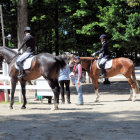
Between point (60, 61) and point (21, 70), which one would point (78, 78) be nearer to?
point (60, 61)

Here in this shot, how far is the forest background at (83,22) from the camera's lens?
858 inches

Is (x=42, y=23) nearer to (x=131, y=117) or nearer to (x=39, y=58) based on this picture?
(x=39, y=58)

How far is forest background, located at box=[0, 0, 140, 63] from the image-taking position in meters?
21.8

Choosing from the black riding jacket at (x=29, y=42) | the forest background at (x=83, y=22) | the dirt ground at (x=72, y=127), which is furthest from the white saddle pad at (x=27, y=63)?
the forest background at (x=83, y=22)

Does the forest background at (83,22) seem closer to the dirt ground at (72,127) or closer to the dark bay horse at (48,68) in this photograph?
the dark bay horse at (48,68)

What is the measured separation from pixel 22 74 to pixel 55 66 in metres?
1.39

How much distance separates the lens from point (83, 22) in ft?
78.8

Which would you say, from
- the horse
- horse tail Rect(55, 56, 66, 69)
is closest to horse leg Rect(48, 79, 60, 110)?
horse tail Rect(55, 56, 66, 69)

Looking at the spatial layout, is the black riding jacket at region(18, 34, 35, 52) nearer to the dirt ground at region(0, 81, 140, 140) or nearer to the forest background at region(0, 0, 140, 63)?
the dirt ground at region(0, 81, 140, 140)

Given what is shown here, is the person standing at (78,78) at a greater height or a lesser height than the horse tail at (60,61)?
lesser

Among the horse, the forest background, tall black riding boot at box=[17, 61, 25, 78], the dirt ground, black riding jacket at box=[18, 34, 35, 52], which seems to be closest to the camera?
the dirt ground

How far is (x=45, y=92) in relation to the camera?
1335 centimetres

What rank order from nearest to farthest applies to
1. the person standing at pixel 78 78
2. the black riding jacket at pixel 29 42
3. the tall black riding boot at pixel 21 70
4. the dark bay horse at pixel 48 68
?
the dark bay horse at pixel 48 68
the black riding jacket at pixel 29 42
the tall black riding boot at pixel 21 70
the person standing at pixel 78 78

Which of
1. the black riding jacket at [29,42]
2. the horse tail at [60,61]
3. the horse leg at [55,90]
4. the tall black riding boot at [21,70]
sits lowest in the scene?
the horse leg at [55,90]
